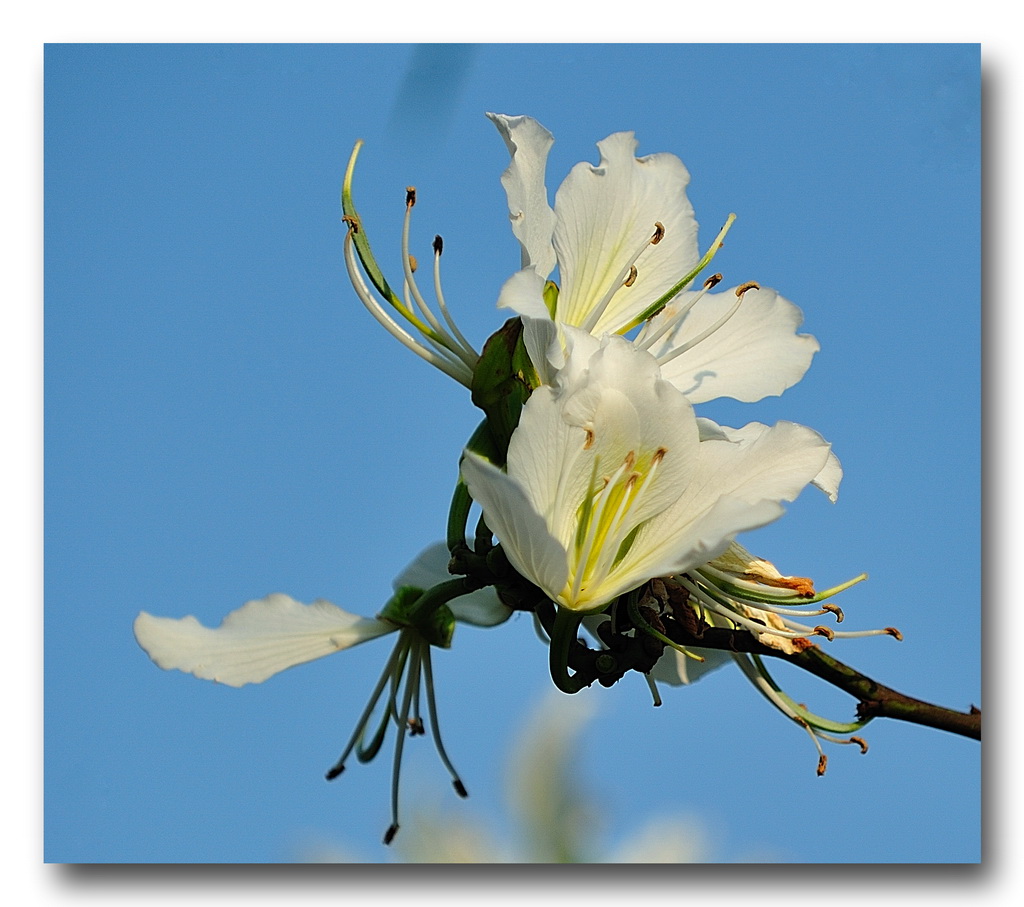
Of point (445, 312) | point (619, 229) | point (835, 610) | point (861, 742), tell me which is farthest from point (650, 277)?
point (861, 742)

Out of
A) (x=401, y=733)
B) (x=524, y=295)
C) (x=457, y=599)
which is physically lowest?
(x=401, y=733)

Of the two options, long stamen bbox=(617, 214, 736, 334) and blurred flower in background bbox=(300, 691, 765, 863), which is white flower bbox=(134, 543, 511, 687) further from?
long stamen bbox=(617, 214, 736, 334)

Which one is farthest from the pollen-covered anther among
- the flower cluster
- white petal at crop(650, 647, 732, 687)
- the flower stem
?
the flower stem

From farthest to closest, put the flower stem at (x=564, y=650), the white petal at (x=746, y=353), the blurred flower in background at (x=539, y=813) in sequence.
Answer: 1. the white petal at (x=746, y=353)
2. the flower stem at (x=564, y=650)
3. the blurred flower in background at (x=539, y=813)

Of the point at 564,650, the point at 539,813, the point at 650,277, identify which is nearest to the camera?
the point at 539,813

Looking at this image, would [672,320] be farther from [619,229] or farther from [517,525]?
[517,525]

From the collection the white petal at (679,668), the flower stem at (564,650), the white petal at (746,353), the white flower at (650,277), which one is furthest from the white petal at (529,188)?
the white petal at (679,668)

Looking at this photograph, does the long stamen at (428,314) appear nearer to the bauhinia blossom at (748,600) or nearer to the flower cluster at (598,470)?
the flower cluster at (598,470)

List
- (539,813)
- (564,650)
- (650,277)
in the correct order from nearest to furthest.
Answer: (539,813) → (564,650) → (650,277)
